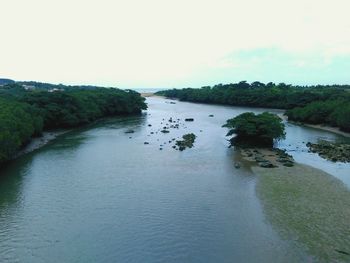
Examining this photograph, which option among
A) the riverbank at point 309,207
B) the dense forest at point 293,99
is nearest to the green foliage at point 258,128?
the riverbank at point 309,207

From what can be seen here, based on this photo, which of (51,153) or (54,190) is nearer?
(54,190)

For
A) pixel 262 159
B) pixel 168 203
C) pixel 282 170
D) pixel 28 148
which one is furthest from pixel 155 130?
pixel 168 203

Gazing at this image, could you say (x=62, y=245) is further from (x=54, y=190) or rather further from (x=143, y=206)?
(x=54, y=190)

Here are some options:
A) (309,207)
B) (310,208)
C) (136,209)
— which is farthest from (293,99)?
(136,209)

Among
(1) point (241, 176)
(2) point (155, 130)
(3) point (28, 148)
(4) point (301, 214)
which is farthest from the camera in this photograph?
(2) point (155, 130)

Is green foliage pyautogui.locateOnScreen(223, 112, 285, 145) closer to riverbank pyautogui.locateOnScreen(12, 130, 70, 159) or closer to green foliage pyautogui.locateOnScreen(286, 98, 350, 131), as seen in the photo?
green foliage pyautogui.locateOnScreen(286, 98, 350, 131)

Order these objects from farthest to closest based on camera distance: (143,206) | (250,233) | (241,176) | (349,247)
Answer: (241,176)
(143,206)
(250,233)
(349,247)
